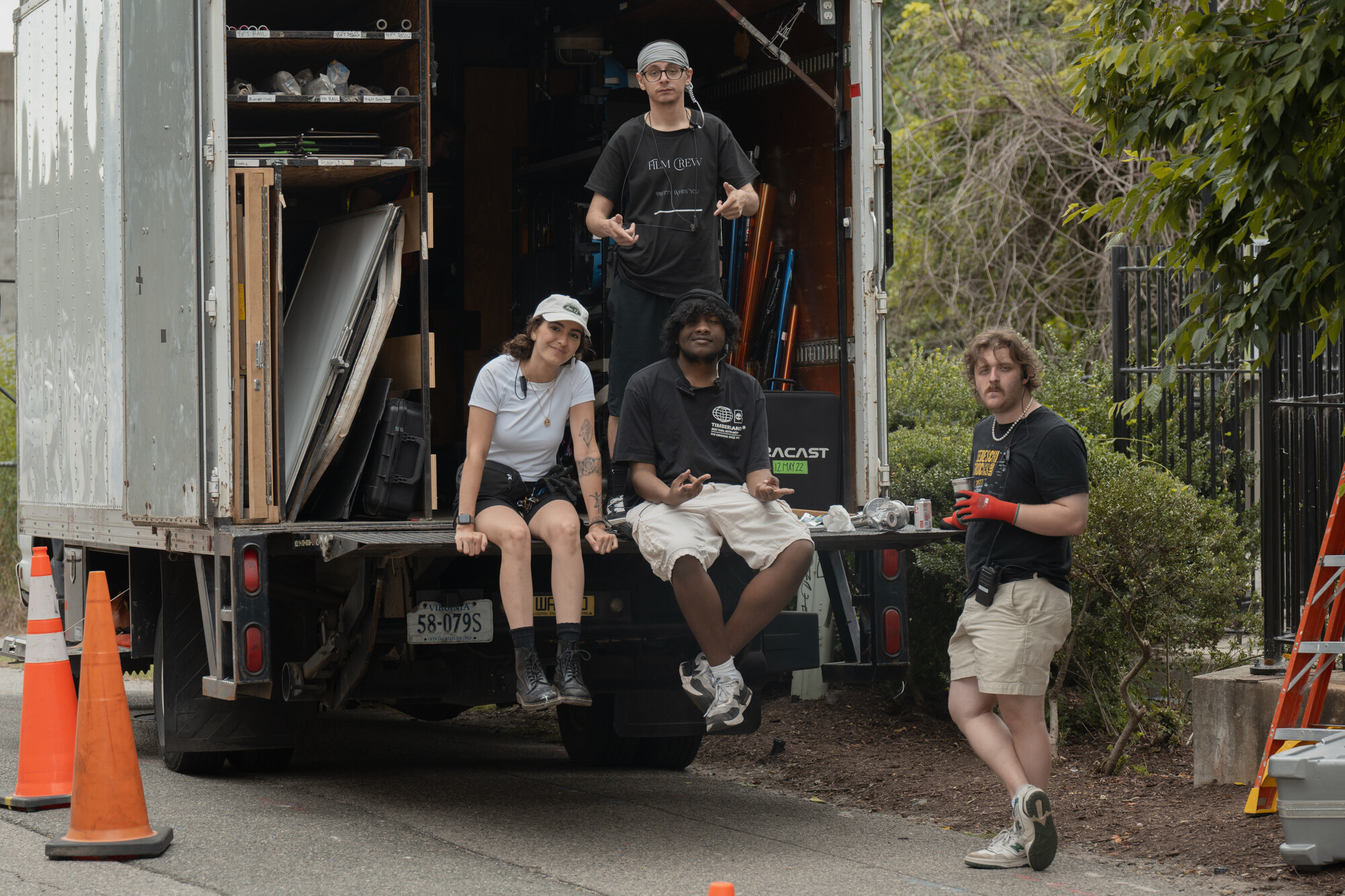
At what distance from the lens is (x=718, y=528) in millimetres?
5926

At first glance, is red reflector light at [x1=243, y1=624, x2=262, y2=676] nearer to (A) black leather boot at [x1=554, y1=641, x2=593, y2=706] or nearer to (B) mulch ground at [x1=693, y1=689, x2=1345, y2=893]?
(A) black leather boot at [x1=554, y1=641, x2=593, y2=706]

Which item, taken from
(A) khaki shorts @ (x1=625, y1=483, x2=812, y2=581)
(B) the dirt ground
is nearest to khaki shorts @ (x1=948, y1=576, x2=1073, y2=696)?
(A) khaki shorts @ (x1=625, y1=483, x2=812, y2=581)

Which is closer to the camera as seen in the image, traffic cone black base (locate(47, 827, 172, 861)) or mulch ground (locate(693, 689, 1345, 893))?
traffic cone black base (locate(47, 827, 172, 861))

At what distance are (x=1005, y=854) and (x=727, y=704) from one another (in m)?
1.05

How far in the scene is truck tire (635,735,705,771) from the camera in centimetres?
772

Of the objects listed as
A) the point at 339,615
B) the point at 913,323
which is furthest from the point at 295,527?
the point at 913,323

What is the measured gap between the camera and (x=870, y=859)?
573cm

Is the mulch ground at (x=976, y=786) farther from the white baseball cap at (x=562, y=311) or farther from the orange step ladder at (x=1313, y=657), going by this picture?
the white baseball cap at (x=562, y=311)

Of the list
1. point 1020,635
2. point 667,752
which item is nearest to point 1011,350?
point 1020,635

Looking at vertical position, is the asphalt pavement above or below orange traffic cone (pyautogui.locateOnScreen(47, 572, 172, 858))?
below

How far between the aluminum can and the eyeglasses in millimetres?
1980

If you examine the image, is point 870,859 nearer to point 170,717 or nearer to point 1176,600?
point 1176,600

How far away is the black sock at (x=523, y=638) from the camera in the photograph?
18.8 feet

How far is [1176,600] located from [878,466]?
170 centimetres
